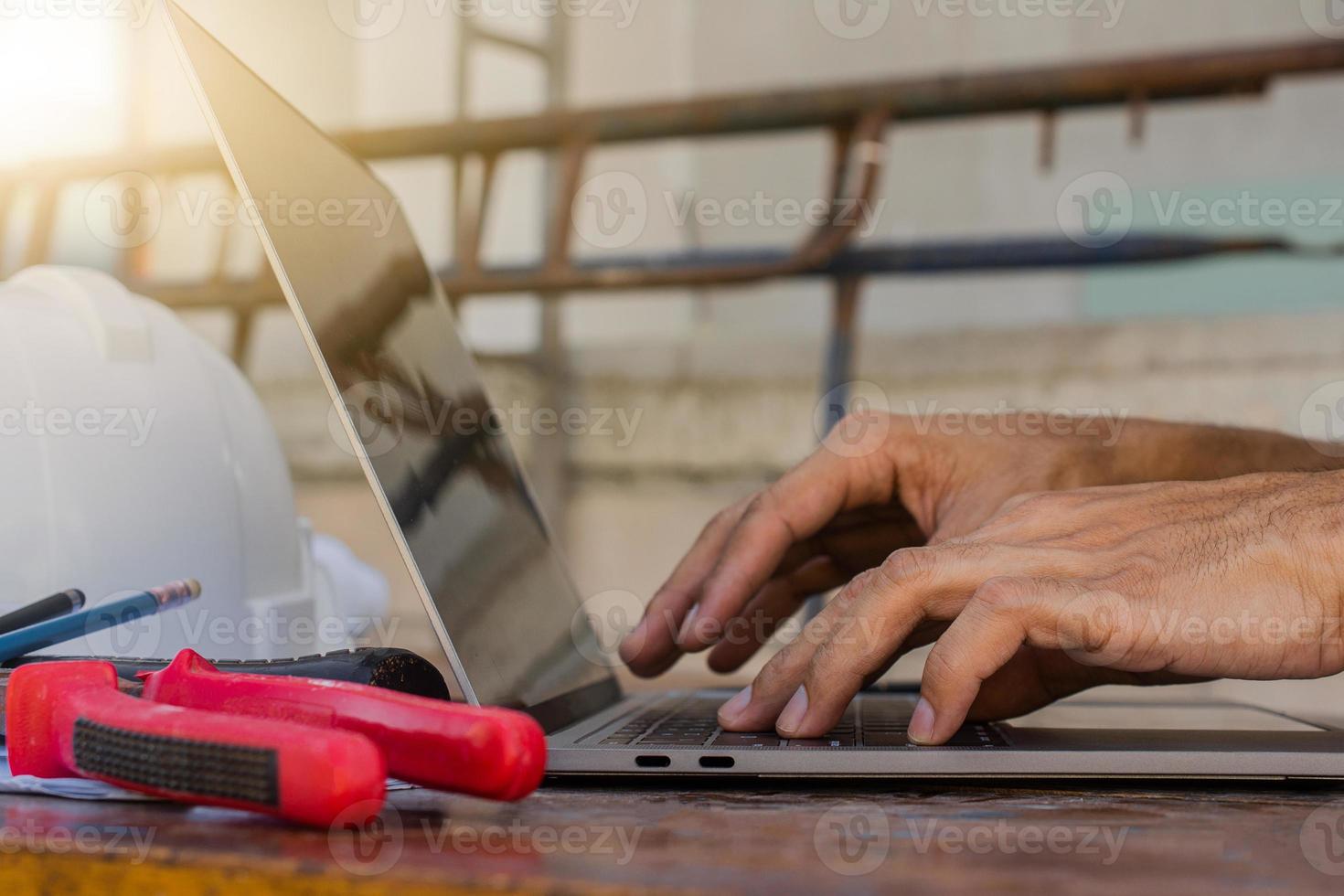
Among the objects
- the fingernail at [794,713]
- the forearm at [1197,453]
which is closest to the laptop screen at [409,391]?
the fingernail at [794,713]

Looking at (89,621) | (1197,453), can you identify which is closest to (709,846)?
(89,621)

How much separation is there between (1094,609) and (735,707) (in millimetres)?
151

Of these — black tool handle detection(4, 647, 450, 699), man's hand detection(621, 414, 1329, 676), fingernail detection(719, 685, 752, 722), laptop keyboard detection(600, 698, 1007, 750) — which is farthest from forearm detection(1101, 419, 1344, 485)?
black tool handle detection(4, 647, 450, 699)

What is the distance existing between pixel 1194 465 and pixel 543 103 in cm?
258

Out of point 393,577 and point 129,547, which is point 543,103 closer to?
point 393,577

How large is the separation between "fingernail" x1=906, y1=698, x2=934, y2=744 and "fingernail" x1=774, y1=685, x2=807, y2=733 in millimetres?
44

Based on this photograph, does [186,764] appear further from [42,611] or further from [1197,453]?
[1197,453]

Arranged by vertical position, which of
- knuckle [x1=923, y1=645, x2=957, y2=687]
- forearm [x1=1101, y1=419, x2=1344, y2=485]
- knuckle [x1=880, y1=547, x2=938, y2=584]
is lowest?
knuckle [x1=923, y1=645, x2=957, y2=687]

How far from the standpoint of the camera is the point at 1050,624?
0.42m

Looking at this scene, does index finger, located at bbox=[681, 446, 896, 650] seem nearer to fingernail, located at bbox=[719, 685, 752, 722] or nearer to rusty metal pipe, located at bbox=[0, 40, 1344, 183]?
fingernail, located at bbox=[719, 685, 752, 722]

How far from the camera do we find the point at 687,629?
64cm

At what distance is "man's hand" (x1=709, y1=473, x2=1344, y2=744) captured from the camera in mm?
417

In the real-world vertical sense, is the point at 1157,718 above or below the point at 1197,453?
below

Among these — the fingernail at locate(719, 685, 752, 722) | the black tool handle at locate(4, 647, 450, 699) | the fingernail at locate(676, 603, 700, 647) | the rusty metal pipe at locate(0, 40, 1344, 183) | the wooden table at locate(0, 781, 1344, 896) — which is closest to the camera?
the wooden table at locate(0, 781, 1344, 896)
